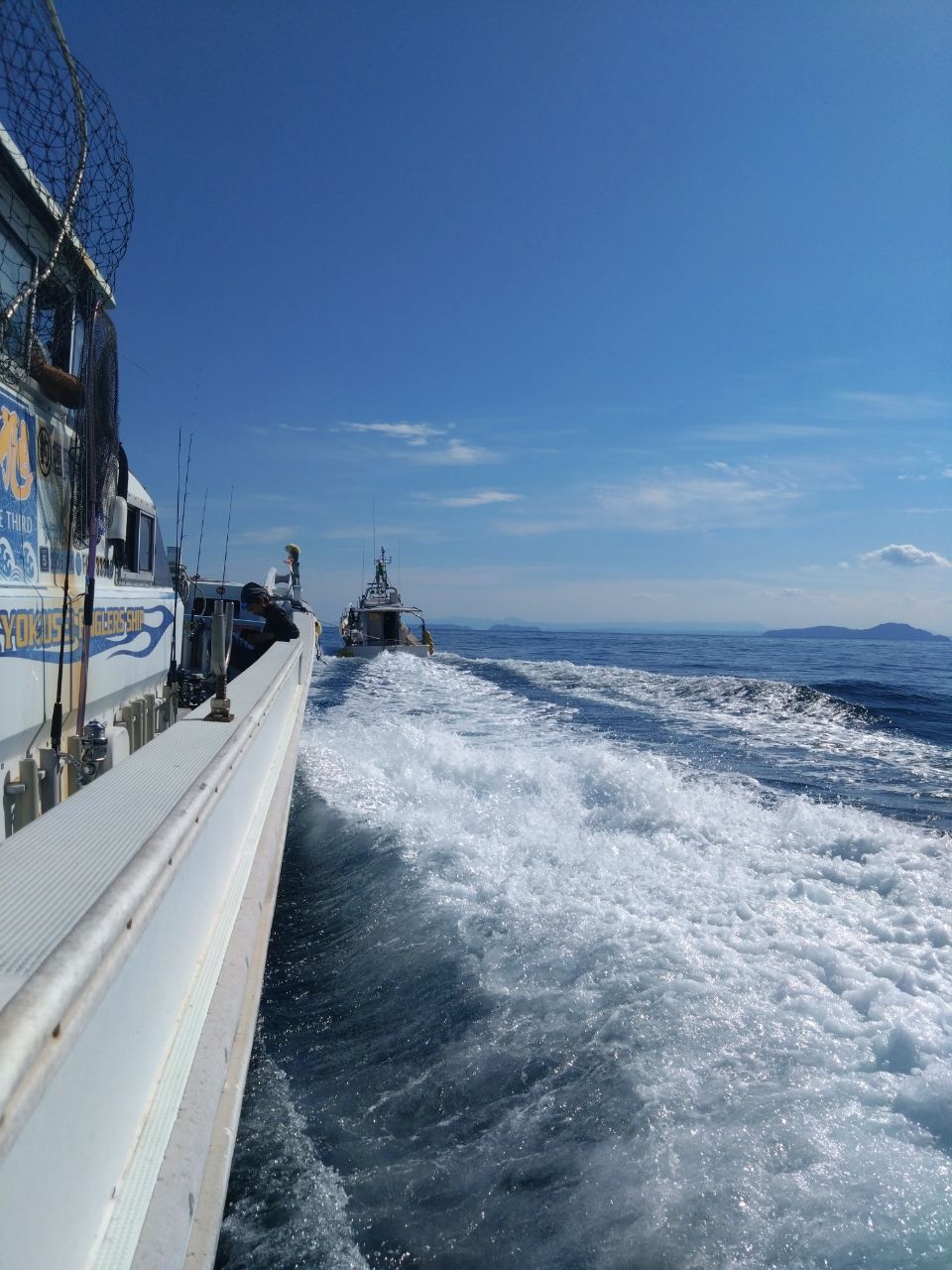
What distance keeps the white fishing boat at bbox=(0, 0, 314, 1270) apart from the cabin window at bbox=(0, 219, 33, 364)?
0.02 meters

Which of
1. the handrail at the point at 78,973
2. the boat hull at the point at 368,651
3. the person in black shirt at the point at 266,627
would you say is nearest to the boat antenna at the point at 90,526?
the handrail at the point at 78,973

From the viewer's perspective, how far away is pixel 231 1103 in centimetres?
237

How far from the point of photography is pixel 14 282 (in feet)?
15.9

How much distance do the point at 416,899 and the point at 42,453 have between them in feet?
13.3

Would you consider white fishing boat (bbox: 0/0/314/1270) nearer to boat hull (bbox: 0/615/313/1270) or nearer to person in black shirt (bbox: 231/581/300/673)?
boat hull (bbox: 0/615/313/1270)

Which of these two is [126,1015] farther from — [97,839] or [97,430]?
[97,430]

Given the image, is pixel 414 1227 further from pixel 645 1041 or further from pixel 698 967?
pixel 698 967

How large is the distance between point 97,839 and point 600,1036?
2.74m

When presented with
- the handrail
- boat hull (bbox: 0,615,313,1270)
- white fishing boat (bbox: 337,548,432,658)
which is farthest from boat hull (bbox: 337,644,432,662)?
the handrail

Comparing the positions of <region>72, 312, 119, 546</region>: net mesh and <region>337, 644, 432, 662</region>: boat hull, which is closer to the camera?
<region>72, 312, 119, 546</region>: net mesh

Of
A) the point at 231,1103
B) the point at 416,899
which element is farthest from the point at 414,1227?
the point at 416,899

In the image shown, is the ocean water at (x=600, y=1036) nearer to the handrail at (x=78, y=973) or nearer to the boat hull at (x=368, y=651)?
the handrail at (x=78, y=973)

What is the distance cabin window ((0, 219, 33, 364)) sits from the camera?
464 centimetres

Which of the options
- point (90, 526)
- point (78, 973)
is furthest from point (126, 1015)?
point (90, 526)
